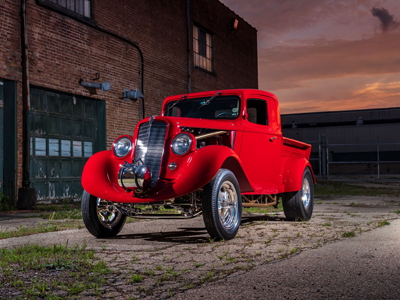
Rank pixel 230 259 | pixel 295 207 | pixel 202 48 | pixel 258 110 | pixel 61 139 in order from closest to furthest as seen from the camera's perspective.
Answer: pixel 230 259 → pixel 258 110 → pixel 295 207 → pixel 61 139 → pixel 202 48

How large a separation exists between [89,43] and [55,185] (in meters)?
3.96

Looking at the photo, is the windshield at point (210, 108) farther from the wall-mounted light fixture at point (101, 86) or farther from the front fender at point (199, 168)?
the wall-mounted light fixture at point (101, 86)

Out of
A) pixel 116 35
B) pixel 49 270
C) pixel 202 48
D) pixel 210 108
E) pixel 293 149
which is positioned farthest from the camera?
pixel 202 48

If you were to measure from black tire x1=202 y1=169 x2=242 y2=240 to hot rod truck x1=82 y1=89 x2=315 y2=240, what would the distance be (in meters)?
0.01

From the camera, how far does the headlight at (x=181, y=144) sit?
571 cm

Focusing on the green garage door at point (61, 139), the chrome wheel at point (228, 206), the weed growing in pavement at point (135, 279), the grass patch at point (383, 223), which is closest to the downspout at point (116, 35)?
the green garage door at point (61, 139)

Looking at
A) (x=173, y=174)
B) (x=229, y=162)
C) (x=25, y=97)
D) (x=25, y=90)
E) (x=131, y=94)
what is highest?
(x=131, y=94)

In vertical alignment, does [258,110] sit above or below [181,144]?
above

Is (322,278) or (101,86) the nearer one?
(322,278)

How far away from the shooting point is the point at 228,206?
5926mm

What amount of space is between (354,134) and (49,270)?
39569mm

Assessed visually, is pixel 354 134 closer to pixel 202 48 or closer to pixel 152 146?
pixel 202 48

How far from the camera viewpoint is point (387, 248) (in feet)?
16.9

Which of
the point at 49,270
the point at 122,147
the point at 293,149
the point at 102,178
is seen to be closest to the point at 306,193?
the point at 293,149
